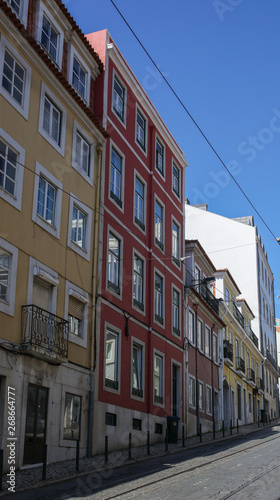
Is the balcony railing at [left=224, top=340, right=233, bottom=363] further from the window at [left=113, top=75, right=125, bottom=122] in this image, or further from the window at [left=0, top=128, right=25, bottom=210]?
the window at [left=0, top=128, right=25, bottom=210]

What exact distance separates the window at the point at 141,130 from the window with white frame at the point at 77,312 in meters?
8.73

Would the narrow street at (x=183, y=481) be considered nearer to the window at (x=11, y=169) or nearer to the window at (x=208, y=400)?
the window at (x=11, y=169)

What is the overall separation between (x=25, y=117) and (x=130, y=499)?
32.0ft

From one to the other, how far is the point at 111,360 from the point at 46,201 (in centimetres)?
597

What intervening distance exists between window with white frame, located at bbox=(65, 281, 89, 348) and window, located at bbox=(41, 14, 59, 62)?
6752 millimetres

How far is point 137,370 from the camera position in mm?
22547

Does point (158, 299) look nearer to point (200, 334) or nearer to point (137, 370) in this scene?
point (137, 370)

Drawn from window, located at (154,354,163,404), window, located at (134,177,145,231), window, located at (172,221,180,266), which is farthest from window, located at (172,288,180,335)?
window, located at (134,177,145,231)

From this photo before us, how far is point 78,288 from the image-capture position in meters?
18.2

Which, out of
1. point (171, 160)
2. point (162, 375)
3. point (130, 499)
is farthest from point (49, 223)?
point (171, 160)

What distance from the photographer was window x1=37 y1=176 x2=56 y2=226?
16.7 meters

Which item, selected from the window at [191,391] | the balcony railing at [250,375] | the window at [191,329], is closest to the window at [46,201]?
the window at [191,391]

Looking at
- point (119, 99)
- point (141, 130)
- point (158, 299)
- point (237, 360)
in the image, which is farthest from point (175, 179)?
point (237, 360)

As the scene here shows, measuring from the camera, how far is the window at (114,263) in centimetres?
2077
